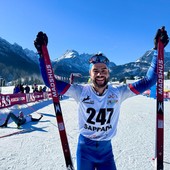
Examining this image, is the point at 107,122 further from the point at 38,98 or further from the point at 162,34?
the point at 38,98

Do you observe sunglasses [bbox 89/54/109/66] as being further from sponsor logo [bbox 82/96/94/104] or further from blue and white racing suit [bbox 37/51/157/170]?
sponsor logo [bbox 82/96/94/104]

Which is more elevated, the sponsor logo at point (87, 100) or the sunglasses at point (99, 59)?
the sunglasses at point (99, 59)

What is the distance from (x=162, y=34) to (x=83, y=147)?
2127 mm

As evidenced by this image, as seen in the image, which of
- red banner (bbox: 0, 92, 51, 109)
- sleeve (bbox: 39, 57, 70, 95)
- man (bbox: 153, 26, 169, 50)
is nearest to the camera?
sleeve (bbox: 39, 57, 70, 95)

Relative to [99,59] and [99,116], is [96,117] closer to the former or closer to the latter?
[99,116]

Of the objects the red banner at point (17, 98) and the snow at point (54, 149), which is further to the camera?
the red banner at point (17, 98)

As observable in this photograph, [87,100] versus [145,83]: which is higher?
[145,83]

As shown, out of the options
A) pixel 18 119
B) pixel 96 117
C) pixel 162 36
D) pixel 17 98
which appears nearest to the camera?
pixel 96 117

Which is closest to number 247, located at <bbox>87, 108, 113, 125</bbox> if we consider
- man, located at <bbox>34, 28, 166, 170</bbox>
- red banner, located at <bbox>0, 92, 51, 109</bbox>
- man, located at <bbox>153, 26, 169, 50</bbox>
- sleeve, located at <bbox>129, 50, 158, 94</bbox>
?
man, located at <bbox>34, 28, 166, 170</bbox>

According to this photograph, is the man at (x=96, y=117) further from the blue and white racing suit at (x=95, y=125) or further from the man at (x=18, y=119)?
the man at (x=18, y=119)

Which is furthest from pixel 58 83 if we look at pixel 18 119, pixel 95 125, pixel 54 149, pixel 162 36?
pixel 18 119

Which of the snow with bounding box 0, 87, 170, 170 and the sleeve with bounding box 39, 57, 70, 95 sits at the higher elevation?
the sleeve with bounding box 39, 57, 70, 95

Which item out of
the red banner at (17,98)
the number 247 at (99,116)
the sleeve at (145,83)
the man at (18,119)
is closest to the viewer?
the number 247 at (99,116)

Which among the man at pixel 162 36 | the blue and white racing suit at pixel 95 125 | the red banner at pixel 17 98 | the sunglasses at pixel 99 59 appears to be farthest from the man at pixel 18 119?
the man at pixel 162 36
